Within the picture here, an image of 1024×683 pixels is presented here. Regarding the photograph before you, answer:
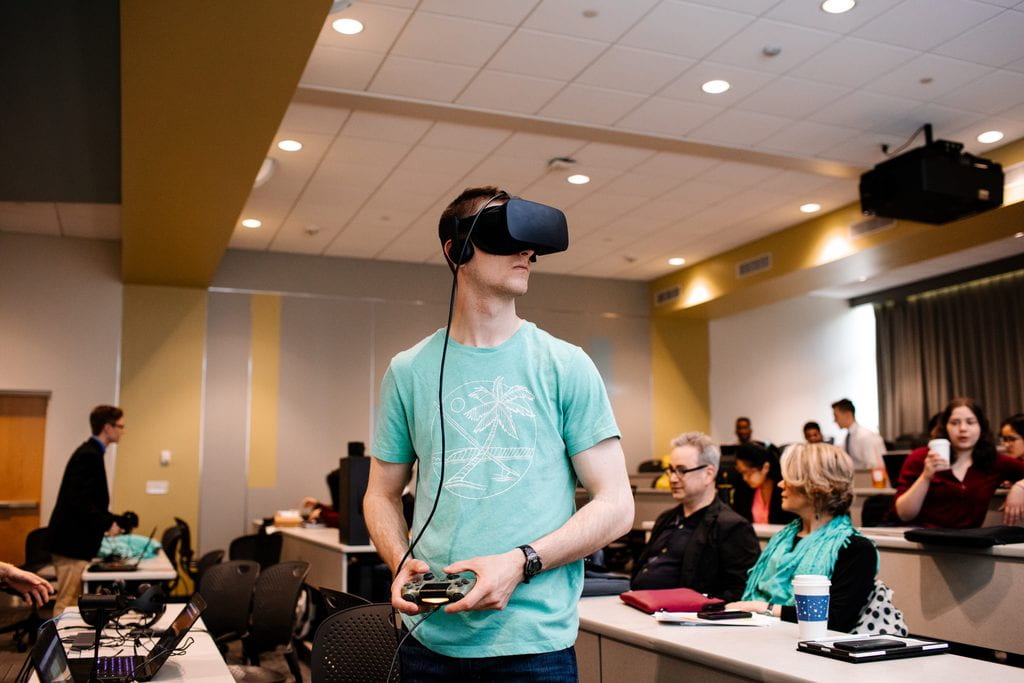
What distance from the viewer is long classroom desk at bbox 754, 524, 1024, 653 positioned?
352 cm

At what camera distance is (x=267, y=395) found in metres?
9.84

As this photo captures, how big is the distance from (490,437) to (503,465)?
1.9 inches

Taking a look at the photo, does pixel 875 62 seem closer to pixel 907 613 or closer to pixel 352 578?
pixel 907 613

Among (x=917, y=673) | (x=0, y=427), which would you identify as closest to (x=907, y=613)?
(x=917, y=673)

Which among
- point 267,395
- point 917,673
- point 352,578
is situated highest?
point 267,395

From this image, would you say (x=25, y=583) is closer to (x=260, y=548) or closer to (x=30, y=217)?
(x=260, y=548)

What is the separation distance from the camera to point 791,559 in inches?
115

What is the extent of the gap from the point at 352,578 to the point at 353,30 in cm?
347

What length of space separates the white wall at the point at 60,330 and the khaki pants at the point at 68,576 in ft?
12.3

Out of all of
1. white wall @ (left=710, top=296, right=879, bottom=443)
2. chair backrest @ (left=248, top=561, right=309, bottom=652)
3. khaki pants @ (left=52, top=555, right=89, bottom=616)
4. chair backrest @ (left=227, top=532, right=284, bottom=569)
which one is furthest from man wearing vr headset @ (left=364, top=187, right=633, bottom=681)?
white wall @ (left=710, top=296, right=879, bottom=443)

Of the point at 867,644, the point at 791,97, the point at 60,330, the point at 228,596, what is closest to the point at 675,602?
the point at 867,644

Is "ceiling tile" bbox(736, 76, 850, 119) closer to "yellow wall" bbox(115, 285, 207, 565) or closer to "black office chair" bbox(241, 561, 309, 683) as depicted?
"black office chair" bbox(241, 561, 309, 683)

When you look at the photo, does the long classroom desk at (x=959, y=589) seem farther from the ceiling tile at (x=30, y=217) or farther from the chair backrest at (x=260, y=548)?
the ceiling tile at (x=30, y=217)

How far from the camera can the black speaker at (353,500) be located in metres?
5.82
